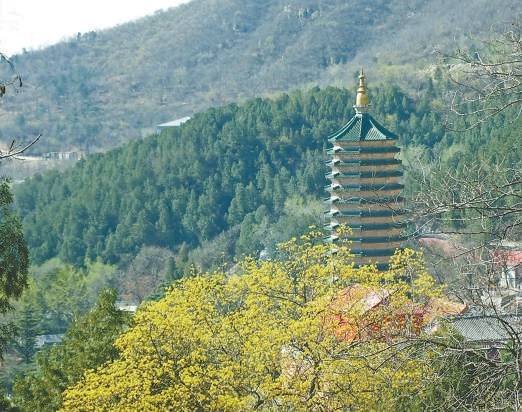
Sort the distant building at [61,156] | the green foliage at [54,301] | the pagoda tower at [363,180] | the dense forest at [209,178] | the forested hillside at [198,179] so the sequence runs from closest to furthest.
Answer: the pagoda tower at [363,180] < the green foliage at [54,301] < the dense forest at [209,178] < the forested hillside at [198,179] < the distant building at [61,156]

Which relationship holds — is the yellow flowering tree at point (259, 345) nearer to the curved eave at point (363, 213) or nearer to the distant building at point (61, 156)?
the curved eave at point (363, 213)

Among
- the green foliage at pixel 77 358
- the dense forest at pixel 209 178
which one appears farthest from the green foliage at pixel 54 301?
the green foliage at pixel 77 358

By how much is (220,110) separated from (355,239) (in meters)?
63.2

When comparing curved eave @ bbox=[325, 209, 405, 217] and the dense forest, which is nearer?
curved eave @ bbox=[325, 209, 405, 217]

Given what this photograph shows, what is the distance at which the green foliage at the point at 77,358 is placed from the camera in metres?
31.4

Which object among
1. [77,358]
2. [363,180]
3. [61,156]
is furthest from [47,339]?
[61,156]

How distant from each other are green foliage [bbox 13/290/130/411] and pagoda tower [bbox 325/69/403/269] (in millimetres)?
29294

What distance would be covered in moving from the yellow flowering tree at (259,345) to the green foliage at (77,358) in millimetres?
1498

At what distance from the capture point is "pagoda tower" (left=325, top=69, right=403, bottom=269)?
6259 centimetres

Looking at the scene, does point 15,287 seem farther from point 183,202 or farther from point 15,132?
point 15,132

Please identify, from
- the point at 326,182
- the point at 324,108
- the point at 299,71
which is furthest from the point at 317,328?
the point at 299,71

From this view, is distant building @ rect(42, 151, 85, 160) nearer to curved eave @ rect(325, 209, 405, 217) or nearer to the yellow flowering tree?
curved eave @ rect(325, 209, 405, 217)

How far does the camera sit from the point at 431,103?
122500mm

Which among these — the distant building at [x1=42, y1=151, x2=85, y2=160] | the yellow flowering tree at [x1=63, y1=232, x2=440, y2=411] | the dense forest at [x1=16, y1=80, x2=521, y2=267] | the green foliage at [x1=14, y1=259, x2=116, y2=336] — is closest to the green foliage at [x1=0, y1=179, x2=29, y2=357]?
the yellow flowering tree at [x1=63, y1=232, x2=440, y2=411]
